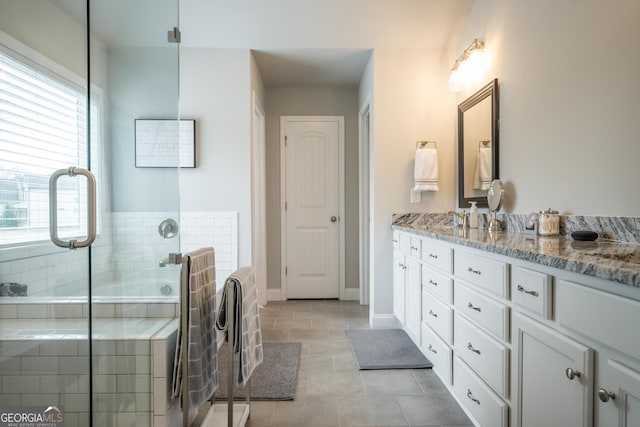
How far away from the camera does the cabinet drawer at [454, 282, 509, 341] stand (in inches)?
54.7

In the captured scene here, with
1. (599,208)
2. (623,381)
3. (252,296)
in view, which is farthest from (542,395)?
(252,296)

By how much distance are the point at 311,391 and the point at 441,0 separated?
2960 millimetres

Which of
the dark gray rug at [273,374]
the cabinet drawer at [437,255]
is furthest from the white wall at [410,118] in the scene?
the dark gray rug at [273,374]

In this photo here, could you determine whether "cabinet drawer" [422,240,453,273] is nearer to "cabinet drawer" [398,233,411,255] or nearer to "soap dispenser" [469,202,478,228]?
"cabinet drawer" [398,233,411,255]

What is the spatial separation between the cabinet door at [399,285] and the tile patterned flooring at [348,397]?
19.6 inches

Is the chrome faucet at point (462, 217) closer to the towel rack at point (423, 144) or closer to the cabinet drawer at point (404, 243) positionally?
the cabinet drawer at point (404, 243)

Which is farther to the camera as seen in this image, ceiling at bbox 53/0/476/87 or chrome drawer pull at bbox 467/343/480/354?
ceiling at bbox 53/0/476/87

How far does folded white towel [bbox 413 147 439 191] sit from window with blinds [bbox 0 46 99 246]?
2371 mm

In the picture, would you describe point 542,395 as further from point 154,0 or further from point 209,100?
point 209,100

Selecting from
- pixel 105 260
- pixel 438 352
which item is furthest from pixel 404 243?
pixel 105 260

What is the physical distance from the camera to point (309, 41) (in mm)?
3104

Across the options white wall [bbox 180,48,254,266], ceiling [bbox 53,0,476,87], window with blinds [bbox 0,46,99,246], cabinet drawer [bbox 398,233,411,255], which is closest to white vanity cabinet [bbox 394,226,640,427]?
cabinet drawer [bbox 398,233,411,255]

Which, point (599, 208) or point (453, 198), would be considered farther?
point (453, 198)

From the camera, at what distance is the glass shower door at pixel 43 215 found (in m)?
1.08
